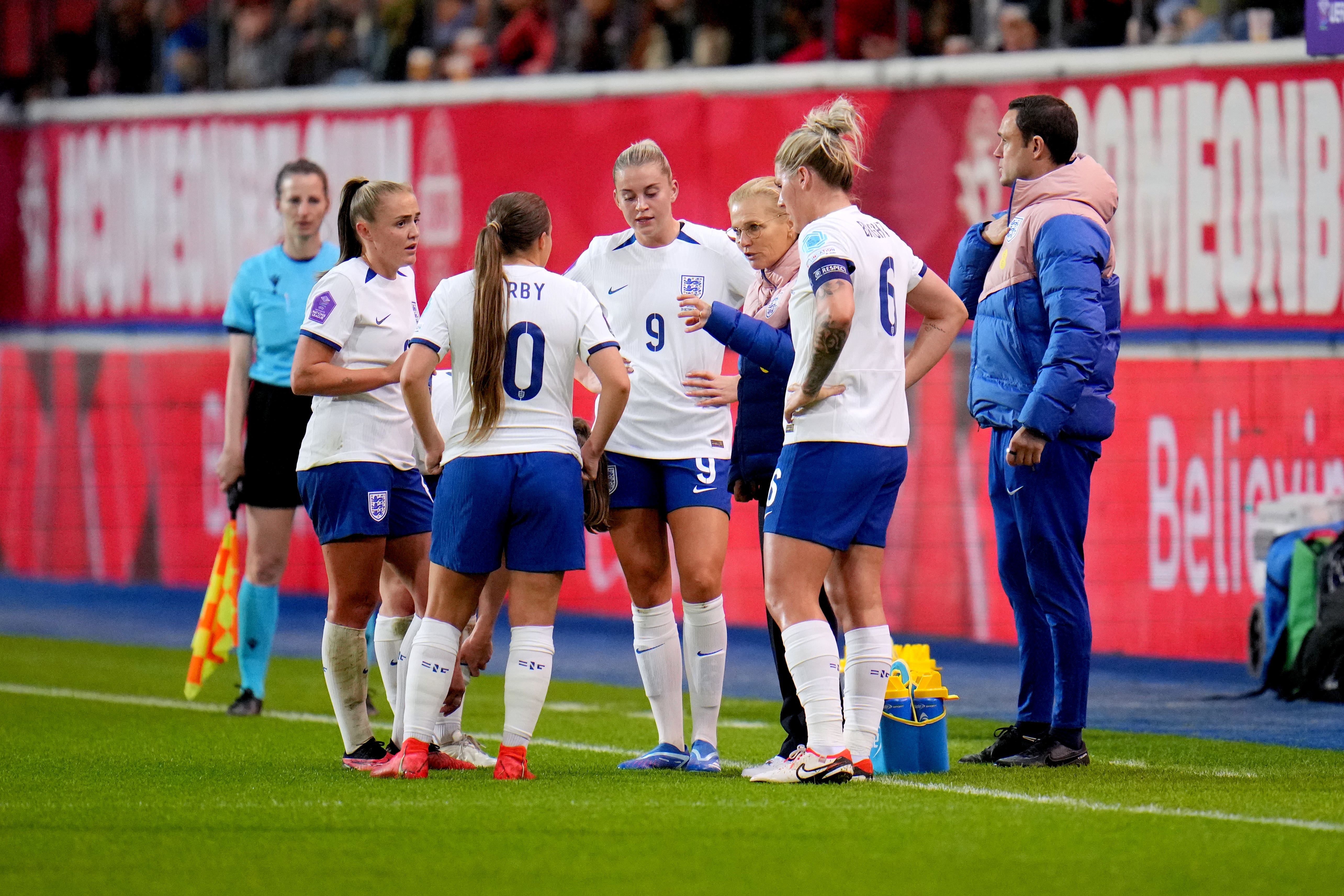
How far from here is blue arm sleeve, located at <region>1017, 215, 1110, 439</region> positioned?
6.20 meters

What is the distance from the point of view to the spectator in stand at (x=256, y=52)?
15.9 m

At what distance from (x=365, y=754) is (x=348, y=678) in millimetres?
300

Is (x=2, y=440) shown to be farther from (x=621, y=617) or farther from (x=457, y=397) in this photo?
(x=457, y=397)

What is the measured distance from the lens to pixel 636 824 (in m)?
5.18

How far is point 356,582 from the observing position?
639 cm

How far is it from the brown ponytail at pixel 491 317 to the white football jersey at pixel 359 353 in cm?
50

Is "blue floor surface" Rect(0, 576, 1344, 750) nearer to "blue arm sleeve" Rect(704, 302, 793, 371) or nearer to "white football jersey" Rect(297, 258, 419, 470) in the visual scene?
"blue arm sleeve" Rect(704, 302, 793, 371)

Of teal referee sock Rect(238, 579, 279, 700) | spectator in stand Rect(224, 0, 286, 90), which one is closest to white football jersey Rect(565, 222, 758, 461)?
teal referee sock Rect(238, 579, 279, 700)

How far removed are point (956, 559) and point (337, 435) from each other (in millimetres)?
6923

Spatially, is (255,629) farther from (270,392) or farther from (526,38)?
(526,38)

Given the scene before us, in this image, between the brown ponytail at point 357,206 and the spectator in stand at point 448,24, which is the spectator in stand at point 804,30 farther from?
the brown ponytail at point 357,206

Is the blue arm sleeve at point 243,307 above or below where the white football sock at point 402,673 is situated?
above

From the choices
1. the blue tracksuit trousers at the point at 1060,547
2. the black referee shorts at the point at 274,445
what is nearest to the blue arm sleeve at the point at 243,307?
the black referee shorts at the point at 274,445

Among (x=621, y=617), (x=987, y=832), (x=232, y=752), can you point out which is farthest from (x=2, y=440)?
(x=987, y=832)
